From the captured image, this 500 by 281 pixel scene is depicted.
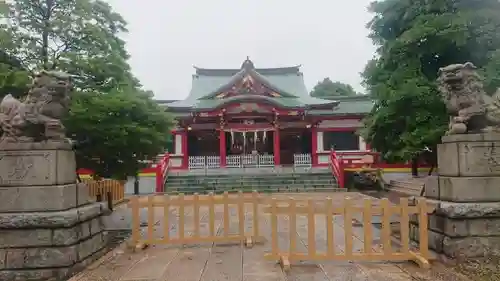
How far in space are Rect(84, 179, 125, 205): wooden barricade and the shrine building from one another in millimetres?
8863

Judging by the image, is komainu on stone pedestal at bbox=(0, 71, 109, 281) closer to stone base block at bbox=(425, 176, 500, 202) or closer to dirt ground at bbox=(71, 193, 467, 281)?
dirt ground at bbox=(71, 193, 467, 281)

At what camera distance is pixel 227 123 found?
27.0 m

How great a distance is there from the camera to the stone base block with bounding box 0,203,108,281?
5559 millimetres

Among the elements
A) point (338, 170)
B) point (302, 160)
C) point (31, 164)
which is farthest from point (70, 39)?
point (302, 160)

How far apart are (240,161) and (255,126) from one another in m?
2.85

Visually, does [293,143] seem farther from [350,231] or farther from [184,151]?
[350,231]

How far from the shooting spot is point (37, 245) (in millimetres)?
5625

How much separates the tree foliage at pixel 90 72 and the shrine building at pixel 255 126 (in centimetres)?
1576

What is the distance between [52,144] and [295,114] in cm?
2149

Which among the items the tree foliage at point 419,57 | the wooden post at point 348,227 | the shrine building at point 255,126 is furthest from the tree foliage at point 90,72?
the shrine building at point 255,126

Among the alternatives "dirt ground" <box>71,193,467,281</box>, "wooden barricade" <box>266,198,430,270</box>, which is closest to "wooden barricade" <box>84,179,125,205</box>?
"dirt ground" <box>71,193,467,281</box>

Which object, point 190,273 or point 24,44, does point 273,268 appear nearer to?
point 190,273

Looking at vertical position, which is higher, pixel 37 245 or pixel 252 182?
pixel 37 245

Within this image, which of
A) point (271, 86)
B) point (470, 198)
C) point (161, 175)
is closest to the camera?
point (470, 198)
